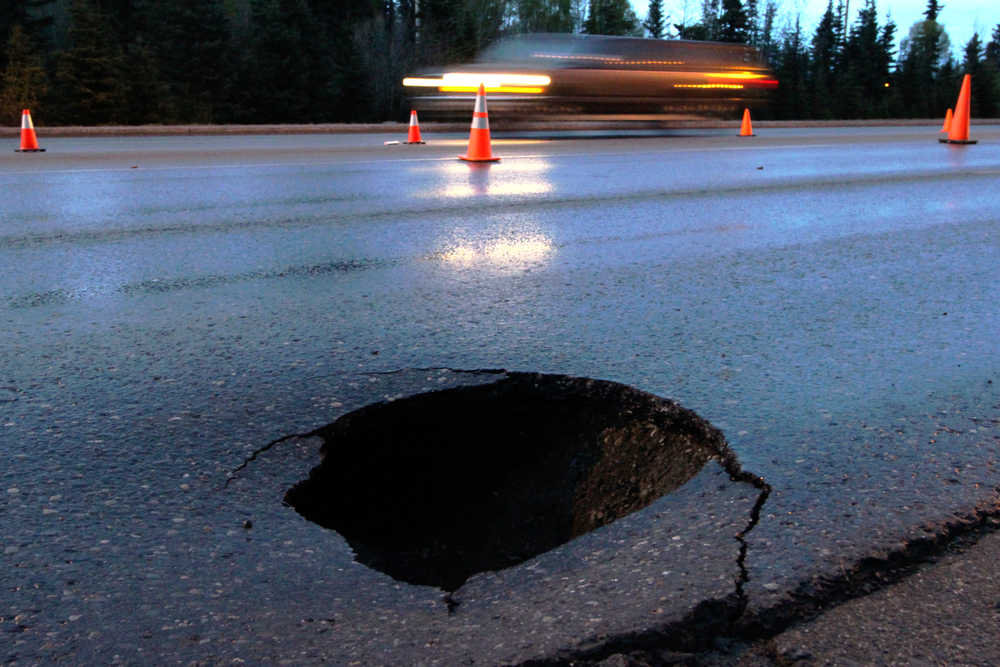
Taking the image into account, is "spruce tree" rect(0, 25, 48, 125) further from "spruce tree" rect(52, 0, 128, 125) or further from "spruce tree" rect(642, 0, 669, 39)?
"spruce tree" rect(642, 0, 669, 39)

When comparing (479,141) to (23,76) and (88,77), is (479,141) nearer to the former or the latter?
(88,77)

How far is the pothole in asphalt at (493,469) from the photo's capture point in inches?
108

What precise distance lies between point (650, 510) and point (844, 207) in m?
6.09

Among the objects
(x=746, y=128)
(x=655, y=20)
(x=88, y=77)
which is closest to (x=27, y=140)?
(x=746, y=128)

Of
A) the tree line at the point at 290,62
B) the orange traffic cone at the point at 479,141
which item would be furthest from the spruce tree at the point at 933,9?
the orange traffic cone at the point at 479,141

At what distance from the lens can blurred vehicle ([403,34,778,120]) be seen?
17297mm

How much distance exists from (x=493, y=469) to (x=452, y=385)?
312mm

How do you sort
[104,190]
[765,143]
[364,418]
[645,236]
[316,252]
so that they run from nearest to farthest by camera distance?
[364,418] → [316,252] → [645,236] → [104,190] → [765,143]

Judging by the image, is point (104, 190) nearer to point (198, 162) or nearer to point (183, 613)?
point (198, 162)

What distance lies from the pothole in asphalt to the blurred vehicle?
14195 millimetres

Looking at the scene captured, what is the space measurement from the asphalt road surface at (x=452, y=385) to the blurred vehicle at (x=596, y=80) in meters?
10.3

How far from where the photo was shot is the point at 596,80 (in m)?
17.6

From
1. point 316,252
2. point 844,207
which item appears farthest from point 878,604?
point 844,207

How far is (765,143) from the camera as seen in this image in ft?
56.5
